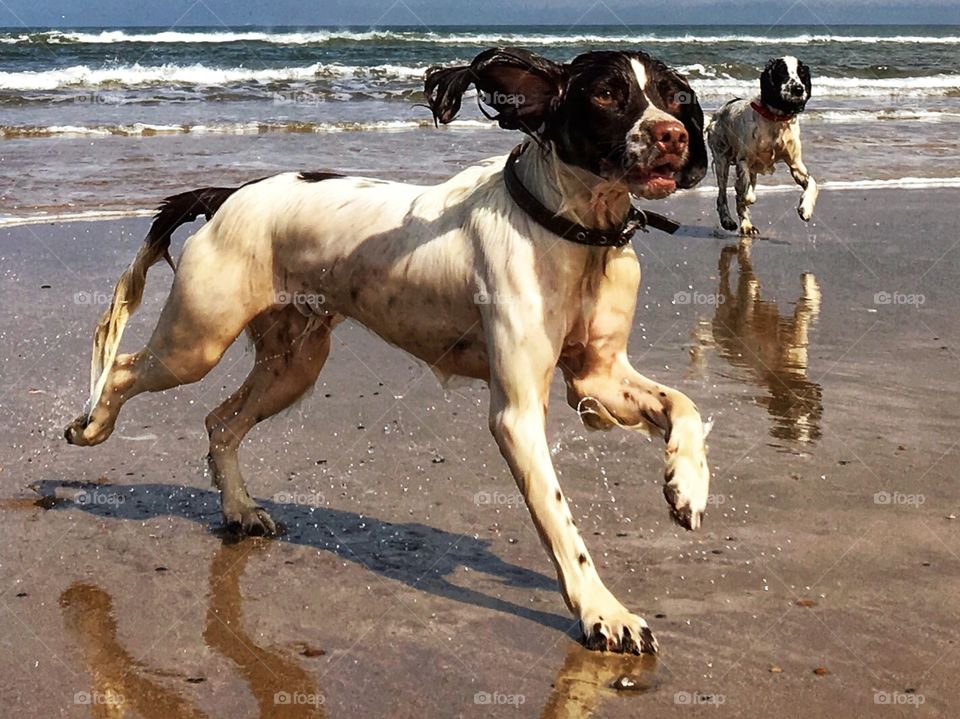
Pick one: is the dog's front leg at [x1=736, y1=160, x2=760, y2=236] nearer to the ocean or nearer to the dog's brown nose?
the ocean

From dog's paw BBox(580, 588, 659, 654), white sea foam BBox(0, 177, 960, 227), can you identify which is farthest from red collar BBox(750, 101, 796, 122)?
dog's paw BBox(580, 588, 659, 654)

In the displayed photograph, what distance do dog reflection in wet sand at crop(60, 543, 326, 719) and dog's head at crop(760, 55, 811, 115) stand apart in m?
7.65

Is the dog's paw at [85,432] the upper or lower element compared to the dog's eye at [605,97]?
lower

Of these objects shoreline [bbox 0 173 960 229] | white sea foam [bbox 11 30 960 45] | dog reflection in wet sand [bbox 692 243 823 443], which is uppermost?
dog reflection in wet sand [bbox 692 243 823 443]

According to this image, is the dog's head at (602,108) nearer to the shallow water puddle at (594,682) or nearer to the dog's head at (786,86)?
the shallow water puddle at (594,682)

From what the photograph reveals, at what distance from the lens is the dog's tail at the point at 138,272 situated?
4.87 meters

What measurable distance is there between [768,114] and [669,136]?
303 inches

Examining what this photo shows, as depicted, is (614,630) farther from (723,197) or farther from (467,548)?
(723,197)

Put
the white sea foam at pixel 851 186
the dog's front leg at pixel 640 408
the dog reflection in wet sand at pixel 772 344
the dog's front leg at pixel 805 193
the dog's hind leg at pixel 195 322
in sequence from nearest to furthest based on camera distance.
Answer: the dog's front leg at pixel 640 408 < the dog's hind leg at pixel 195 322 < the dog reflection in wet sand at pixel 772 344 < the dog's front leg at pixel 805 193 < the white sea foam at pixel 851 186

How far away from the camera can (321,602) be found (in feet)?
13.2

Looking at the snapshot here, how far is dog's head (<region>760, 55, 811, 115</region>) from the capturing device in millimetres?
10656

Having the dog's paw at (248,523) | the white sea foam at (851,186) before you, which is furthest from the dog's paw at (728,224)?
the dog's paw at (248,523)

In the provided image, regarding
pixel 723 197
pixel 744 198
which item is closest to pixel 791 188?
pixel 723 197

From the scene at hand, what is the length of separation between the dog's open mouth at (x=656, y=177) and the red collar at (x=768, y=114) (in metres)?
7.55
